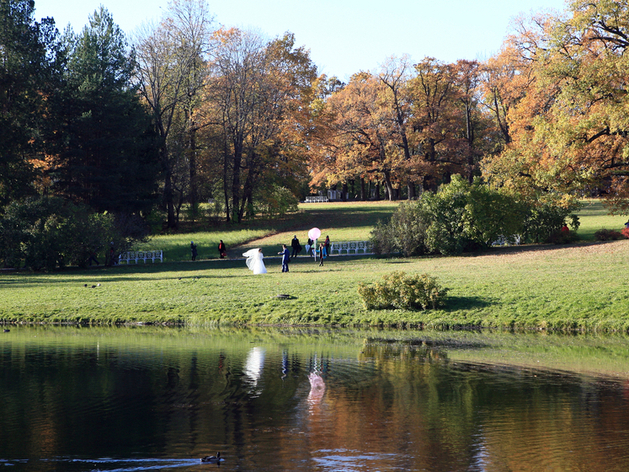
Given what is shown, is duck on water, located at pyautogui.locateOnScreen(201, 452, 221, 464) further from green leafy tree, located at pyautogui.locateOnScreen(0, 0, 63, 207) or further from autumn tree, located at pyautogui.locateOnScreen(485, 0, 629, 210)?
green leafy tree, located at pyautogui.locateOnScreen(0, 0, 63, 207)

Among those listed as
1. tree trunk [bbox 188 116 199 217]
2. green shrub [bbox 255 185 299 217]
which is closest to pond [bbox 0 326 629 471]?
green shrub [bbox 255 185 299 217]

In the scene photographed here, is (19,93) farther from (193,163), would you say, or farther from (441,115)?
(441,115)

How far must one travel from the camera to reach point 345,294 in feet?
78.7

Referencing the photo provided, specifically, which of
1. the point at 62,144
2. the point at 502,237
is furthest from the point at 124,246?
the point at 502,237

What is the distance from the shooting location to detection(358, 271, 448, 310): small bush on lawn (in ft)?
71.2

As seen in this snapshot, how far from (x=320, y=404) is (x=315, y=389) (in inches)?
46.3

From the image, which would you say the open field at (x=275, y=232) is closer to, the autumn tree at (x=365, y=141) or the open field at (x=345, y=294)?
the autumn tree at (x=365, y=141)

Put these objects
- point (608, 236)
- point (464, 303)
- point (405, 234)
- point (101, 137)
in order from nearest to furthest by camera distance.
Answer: point (464, 303), point (405, 234), point (608, 236), point (101, 137)

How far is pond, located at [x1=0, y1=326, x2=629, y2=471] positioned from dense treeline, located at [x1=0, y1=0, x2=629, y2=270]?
52.8 feet

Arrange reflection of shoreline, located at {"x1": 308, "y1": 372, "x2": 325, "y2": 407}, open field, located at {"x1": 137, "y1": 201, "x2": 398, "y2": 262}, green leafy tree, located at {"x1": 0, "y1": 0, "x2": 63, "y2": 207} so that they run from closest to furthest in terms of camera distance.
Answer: reflection of shoreline, located at {"x1": 308, "y1": 372, "x2": 325, "y2": 407}
green leafy tree, located at {"x1": 0, "y1": 0, "x2": 63, "y2": 207}
open field, located at {"x1": 137, "y1": 201, "x2": 398, "y2": 262}

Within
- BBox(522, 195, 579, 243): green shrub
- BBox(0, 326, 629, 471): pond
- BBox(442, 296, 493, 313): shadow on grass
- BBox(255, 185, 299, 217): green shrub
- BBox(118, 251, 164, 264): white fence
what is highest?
BBox(255, 185, 299, 217): green shrub

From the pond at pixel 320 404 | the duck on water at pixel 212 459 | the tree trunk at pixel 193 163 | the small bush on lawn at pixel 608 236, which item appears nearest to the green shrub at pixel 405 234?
the small bush on lawn at pixel 608 236

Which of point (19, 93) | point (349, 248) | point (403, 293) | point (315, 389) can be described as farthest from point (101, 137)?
point (315, 389)

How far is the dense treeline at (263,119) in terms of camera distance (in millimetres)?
30453
